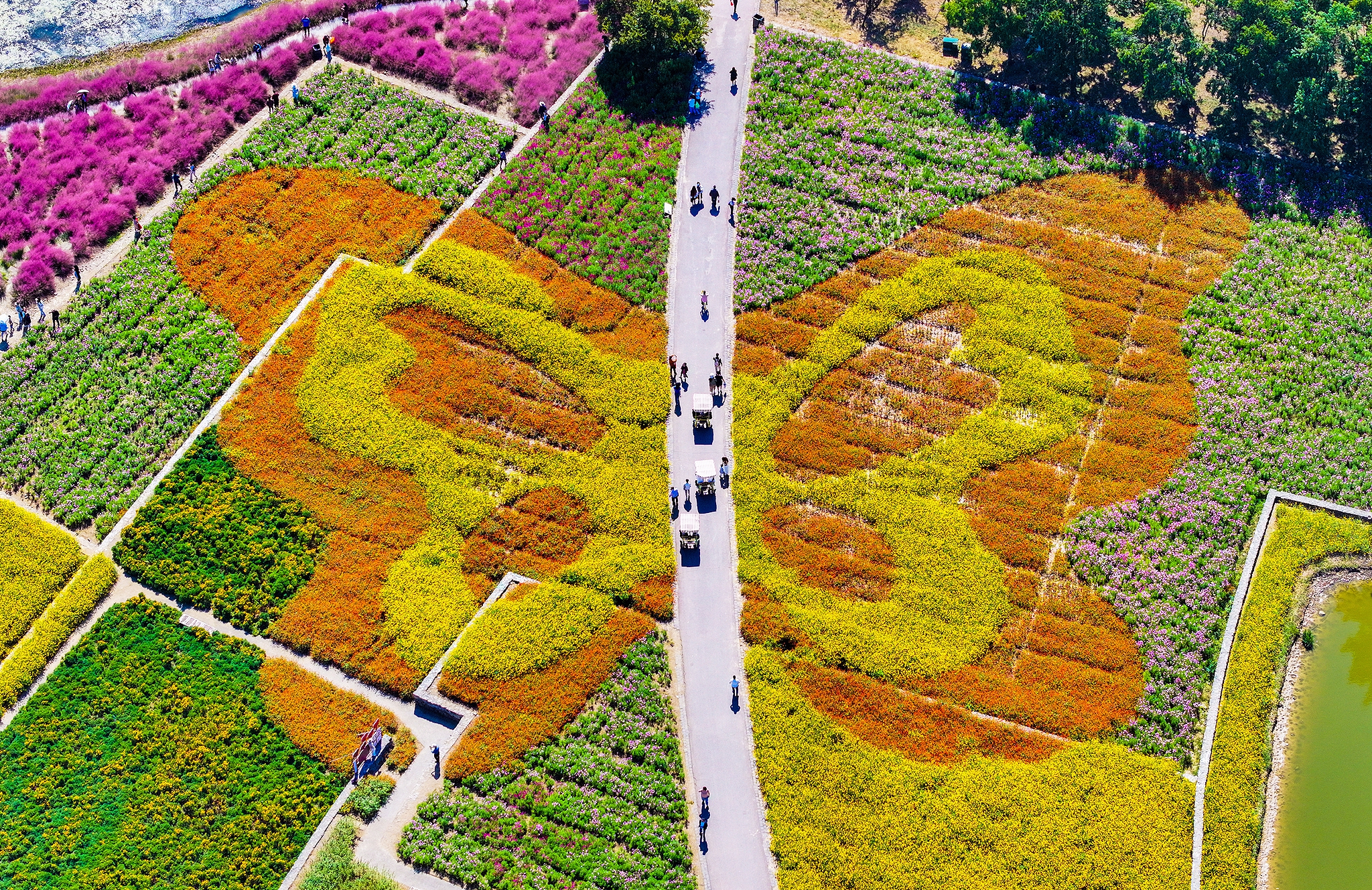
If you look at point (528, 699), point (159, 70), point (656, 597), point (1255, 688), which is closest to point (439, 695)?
point (528, 699)

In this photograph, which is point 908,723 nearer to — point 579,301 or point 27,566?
point 579,301

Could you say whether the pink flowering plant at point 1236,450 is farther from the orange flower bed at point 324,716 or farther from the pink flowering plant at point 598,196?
the orange flower bed at point 324,716

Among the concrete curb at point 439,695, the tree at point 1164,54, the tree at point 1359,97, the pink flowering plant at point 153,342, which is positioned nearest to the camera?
the concrete curb at point 439,695

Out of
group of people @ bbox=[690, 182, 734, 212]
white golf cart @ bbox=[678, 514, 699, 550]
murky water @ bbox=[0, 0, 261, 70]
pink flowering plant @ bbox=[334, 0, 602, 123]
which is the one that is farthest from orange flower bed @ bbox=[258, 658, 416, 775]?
murky water @ bbox=[0, 0, 261, 70]

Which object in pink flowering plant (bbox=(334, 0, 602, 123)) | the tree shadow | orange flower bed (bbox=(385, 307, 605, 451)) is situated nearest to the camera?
orange flower bed (bbox=(385, 307, 605, 451))

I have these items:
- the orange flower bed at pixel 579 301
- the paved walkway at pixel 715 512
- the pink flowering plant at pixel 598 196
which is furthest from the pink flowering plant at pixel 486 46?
the orange flower bed at pixel 579 301

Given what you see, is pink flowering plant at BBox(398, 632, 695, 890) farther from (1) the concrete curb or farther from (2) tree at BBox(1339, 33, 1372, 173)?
(2) tree at BBox(1339, 33, 1372, 173)
